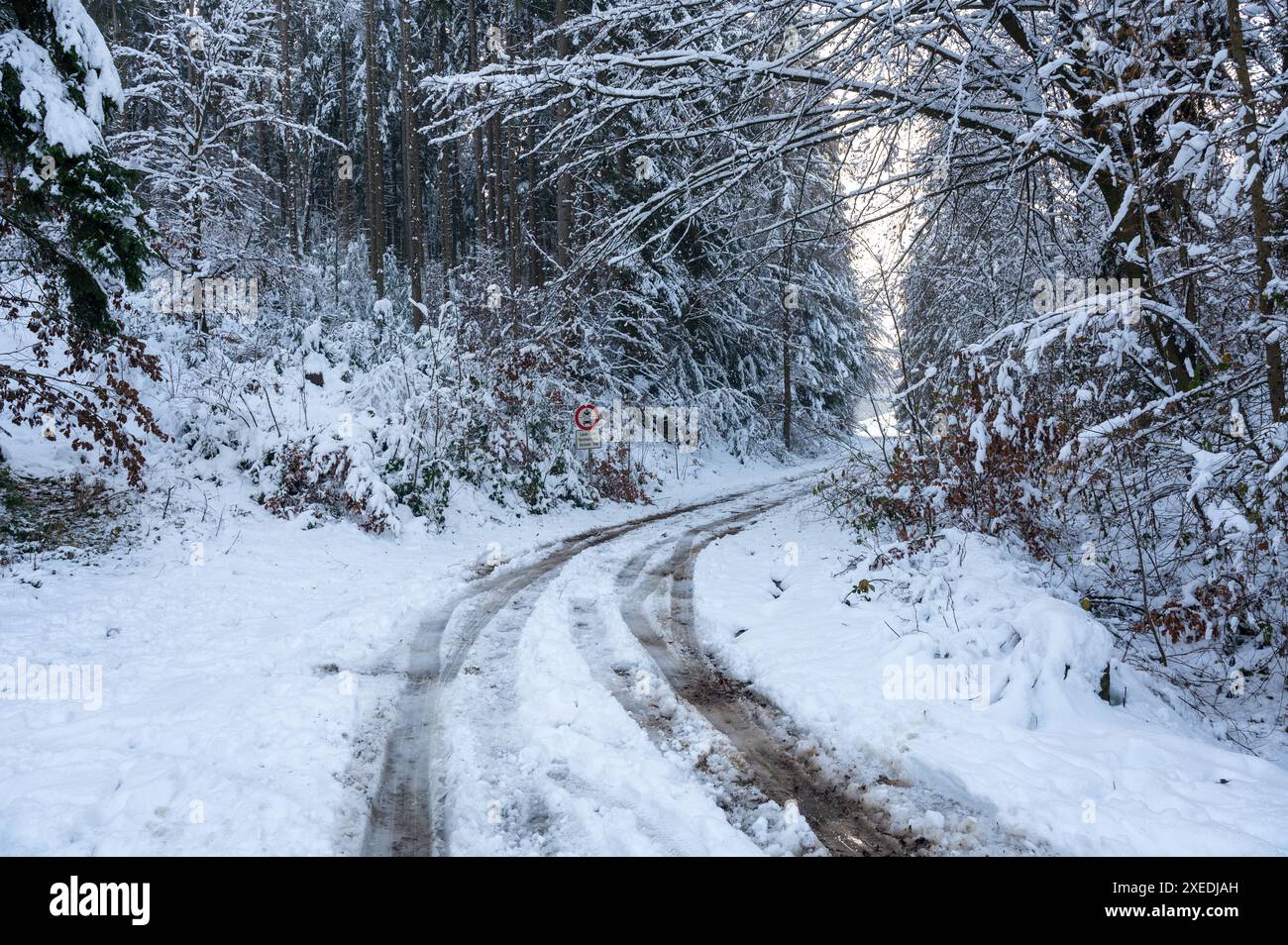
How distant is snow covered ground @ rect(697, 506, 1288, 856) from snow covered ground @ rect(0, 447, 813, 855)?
124 inches

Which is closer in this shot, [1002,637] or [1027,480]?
[1002,637]

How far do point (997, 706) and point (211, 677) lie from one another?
612cm

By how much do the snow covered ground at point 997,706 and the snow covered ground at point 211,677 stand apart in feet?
10.3

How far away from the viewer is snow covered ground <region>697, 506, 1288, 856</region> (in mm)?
3361

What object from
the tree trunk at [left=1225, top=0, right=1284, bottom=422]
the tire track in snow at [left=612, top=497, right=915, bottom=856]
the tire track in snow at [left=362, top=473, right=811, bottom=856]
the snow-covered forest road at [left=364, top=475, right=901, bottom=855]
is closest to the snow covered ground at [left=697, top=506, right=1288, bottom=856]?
the tire track in snow at [left=612, top=497, right=915, bottom=856]

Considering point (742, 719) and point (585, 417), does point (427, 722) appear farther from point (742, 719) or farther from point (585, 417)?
point (585, 417)

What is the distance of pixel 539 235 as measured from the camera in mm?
24828

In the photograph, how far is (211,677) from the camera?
5.40 m

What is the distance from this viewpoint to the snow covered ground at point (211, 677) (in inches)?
134

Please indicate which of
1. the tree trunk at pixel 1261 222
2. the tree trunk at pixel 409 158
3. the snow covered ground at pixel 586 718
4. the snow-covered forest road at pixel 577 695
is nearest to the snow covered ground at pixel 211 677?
the snow covered ground at pixel 586 718

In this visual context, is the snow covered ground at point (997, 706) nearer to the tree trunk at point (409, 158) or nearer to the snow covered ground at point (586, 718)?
the snow covered ground at point (586, 718)

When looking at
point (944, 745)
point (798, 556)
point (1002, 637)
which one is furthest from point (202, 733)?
point (798, 556)
